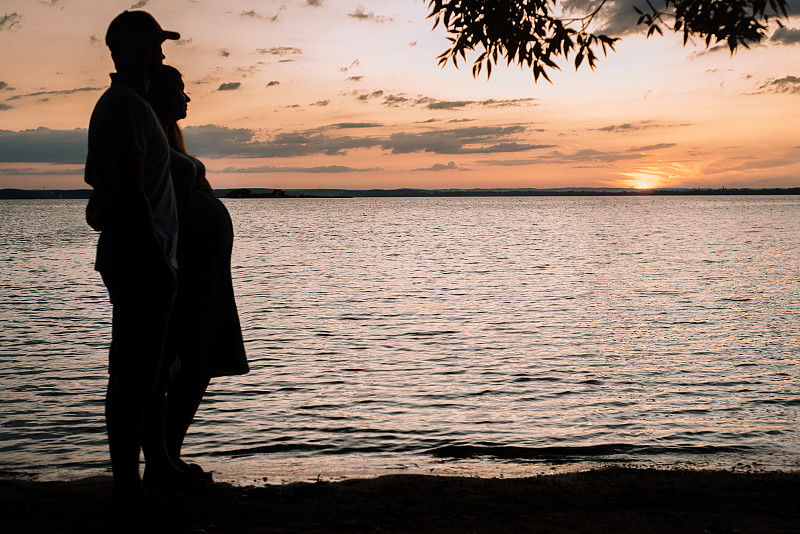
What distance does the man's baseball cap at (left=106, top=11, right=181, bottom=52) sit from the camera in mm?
3711

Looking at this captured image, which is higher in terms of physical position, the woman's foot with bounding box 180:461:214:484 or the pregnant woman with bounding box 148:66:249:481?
the pregnant woman with bounding box 148:66:249:481

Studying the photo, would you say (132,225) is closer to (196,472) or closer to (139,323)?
(139,323)

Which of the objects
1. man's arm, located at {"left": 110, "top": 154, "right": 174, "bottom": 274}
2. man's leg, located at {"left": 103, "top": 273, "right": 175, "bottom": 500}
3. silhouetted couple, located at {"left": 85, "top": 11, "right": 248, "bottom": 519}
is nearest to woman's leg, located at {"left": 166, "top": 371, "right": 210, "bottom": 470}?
silhouetted couple, located at {"left": 85, "top": 11, "right": 248, "bottom": 519}

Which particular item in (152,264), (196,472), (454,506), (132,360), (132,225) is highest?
(132,225)

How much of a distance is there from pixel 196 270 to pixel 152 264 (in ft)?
1.97

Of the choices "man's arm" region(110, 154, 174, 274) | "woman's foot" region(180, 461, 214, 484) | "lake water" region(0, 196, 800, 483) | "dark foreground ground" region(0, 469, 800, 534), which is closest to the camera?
"man's arm" region(110, 154, 174, 274)

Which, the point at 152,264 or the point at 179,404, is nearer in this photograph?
the point at 152,264

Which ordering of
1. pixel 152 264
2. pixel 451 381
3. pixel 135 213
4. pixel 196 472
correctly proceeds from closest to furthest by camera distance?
pixel 135 213
pixel 152 264
pixel 196 472
pixel 451 381

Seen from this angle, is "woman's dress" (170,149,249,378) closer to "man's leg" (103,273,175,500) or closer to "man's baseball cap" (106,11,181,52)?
"man's leg" (103,273,175,500)

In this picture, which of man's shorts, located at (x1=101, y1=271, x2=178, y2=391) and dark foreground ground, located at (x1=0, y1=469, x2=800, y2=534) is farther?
dark foreground ground, located at (x1=0, y1=469, x2=800, y2=534)

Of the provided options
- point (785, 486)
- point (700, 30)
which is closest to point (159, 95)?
point (700, 30)

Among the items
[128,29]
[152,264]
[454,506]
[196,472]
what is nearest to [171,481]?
[196,472]

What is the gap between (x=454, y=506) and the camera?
4465 millimetres

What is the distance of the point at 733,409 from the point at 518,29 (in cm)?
581
